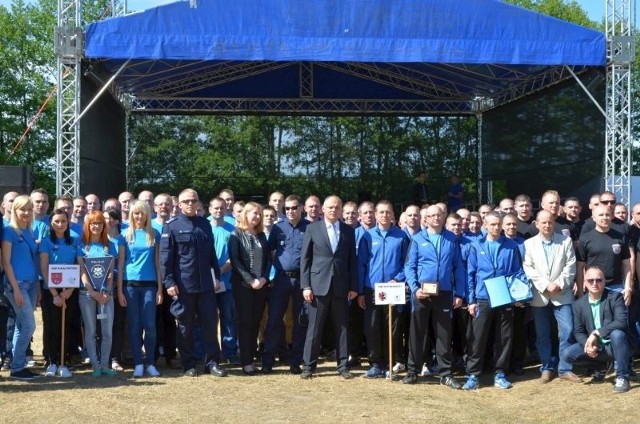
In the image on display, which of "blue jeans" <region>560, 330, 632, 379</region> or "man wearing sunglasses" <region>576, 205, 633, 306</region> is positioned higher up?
"man wearing sunglasses" <region>576, 205, 633, 306</region>

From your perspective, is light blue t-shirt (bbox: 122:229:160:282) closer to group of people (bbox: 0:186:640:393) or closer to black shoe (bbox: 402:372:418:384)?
group of people (bbox: 0:186:640:393)

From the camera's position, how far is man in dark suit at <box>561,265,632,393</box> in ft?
23.0

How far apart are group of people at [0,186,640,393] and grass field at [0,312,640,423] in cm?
23

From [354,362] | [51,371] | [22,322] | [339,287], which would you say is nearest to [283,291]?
[339,287]

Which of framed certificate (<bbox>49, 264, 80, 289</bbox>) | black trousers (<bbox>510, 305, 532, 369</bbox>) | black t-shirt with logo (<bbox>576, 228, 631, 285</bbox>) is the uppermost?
black t-shirt with logo (<bbox>576, 228, 631, 285</bbox>)

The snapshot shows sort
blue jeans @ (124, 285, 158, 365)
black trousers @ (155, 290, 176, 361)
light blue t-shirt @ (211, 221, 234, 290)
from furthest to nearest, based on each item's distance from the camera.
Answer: light blue t-shirt @ (211, 221, 234, 290) < black trousers @ (155, 290, 176, 361) < blue jeans @ (124, 285, 158, 365)

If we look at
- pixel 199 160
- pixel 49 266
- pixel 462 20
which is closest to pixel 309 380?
pixel 49 266

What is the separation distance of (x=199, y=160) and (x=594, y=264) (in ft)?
53.3

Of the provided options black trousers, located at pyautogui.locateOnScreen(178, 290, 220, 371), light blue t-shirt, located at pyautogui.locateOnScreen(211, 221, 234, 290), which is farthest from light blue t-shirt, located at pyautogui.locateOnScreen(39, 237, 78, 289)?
light blue t-shirt, located at pyautogui.locateOnScreen(211, 221, 234, 290)

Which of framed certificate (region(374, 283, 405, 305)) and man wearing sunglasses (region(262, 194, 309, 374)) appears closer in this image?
framed certificate (region(374, 283, 405, 305))

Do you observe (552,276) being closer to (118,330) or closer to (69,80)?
(118,330)

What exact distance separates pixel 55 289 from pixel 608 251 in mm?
5182

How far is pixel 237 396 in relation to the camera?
22.2 feet

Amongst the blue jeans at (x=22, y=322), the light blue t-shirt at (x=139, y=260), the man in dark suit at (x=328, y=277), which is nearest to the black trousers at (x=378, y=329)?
the man in dark suit at (x=328, y=277)
